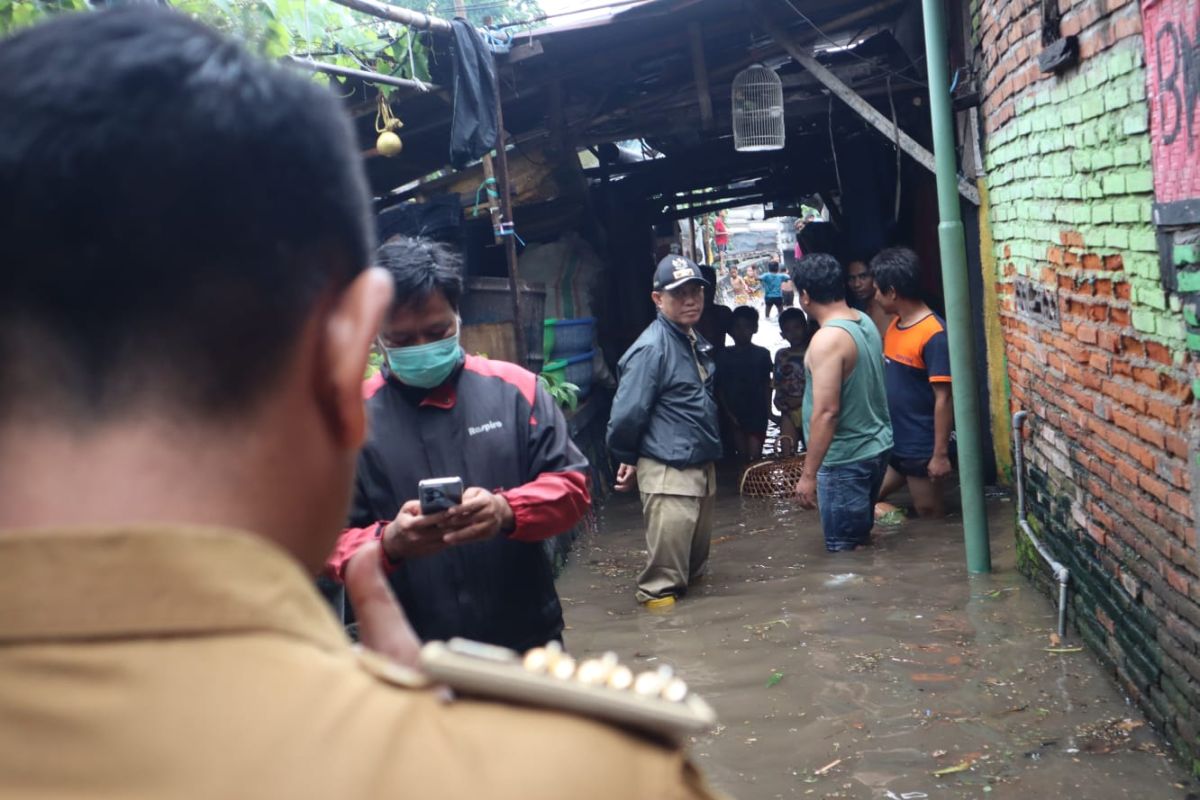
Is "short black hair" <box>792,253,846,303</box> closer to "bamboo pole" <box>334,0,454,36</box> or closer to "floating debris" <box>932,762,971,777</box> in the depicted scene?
"bamboo pole" <box>334,0,454,36</box>

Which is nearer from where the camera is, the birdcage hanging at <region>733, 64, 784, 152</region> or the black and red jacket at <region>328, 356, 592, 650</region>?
the black and red jacket at <region>328, 356, 592, 650</region>

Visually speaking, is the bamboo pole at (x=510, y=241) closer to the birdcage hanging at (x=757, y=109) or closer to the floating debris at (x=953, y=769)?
the birdcage hanging at (x=757, y=109)

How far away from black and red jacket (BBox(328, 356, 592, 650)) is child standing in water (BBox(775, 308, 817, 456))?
820cm

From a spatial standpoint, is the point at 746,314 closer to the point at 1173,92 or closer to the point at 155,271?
the point at 1173,92

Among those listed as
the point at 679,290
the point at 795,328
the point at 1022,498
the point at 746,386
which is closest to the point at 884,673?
the point at 1022,498

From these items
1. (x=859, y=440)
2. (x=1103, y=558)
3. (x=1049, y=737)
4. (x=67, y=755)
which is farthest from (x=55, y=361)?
(x=859, y=440)

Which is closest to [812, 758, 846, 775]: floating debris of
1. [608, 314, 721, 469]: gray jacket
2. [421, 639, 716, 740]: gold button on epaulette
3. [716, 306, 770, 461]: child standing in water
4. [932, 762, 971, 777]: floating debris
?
[932, 762, 971, 777]: floating debris

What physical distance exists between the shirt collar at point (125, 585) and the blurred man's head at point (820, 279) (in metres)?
6.26

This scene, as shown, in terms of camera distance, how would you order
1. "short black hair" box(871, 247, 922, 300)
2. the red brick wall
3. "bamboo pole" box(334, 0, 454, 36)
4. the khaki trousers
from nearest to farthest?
the red brick wall
"bamboo pole" box(334, 0, 454, 36)
the khaki trousers
"short black hair" box(871, 247, 922, 300)

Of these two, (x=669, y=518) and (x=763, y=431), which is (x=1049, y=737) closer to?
(x=669, y=518)

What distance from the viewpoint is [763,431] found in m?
11.9

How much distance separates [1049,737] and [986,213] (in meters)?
4.55

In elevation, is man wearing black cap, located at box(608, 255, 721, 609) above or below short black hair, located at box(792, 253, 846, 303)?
below

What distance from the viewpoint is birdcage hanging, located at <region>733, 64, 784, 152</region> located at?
9.05 meters
